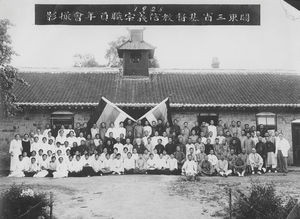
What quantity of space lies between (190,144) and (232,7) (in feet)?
19.3

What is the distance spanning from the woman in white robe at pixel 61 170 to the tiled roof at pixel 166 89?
2799mm

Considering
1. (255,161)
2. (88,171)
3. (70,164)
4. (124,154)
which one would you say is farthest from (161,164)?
(255,161)

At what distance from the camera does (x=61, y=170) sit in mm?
10742

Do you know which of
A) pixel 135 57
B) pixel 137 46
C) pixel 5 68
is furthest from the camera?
pixel 137 46

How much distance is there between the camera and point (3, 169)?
12133mm

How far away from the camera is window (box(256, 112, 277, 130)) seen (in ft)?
44.7

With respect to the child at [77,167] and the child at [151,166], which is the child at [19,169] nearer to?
the child at [77,167]

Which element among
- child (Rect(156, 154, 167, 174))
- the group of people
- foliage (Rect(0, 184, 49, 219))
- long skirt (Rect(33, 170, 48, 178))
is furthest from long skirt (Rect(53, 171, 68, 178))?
foliage (Rect(0, 184, 49, 219))

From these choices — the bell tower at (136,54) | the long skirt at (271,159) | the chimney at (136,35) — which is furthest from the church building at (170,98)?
the long skirt at (271,159)

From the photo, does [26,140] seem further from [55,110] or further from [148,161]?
[148,161]

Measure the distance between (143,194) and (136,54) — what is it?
367 inches

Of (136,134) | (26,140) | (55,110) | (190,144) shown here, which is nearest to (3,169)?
(26,140)

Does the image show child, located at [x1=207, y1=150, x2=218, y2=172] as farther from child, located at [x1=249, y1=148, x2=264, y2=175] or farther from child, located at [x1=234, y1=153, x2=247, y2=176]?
child, located at [x1=249, y1=148, x2=264, y2=175]

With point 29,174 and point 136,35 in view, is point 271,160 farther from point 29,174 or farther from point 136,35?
point 136,35
